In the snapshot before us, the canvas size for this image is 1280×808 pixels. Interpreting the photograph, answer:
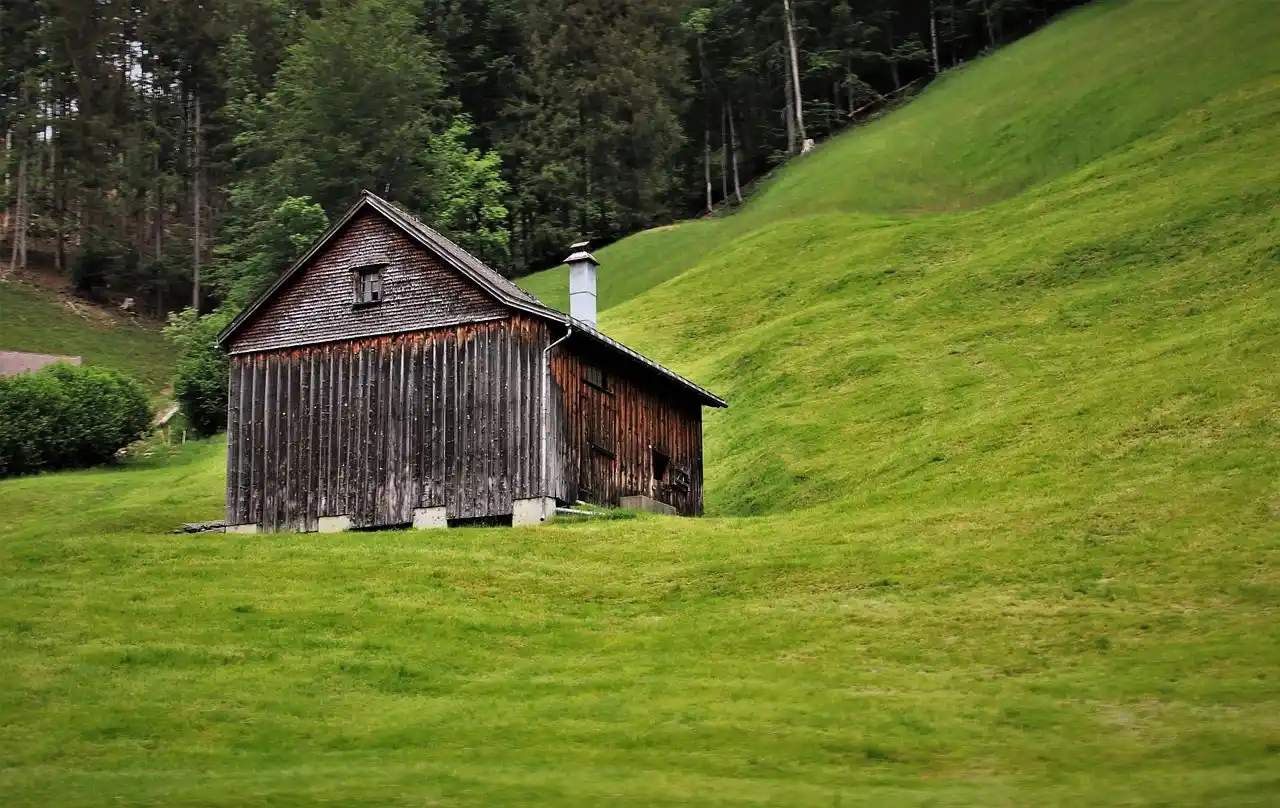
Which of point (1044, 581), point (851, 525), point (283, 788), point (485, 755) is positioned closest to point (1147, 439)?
point (851, 525)

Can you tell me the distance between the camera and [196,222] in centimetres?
9962

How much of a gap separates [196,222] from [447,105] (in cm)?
1800

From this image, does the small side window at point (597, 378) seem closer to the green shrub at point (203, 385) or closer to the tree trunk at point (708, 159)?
the green shrub at point (203, 385)

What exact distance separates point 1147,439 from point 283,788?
78.9ft

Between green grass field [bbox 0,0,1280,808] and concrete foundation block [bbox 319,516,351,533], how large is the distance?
13.3ft

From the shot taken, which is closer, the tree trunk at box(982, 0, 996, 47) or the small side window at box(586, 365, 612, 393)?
the small side window at box(586, 365, 612, 393)

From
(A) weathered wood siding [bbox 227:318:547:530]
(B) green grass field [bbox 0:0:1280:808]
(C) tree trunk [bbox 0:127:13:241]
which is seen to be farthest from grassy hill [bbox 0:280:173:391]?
(A) weathered wood siding [bbox 227:318:547:530]

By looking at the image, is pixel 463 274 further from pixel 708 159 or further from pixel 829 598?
pixel 708 159

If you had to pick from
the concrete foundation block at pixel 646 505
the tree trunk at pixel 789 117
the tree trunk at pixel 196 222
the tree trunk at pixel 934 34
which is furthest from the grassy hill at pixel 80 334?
the tree trunk at pixel 934 34

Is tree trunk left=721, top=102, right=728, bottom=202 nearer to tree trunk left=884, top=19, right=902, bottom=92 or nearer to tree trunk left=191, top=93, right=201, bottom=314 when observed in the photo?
tree trunk left=884, top=19, right=902, bottom=92

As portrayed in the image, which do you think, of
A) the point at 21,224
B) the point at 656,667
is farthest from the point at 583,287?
the point at 21,224

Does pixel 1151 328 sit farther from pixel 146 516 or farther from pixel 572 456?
pixel 146 516

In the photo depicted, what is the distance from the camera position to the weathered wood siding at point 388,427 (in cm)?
3925

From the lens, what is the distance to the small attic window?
41.7m
